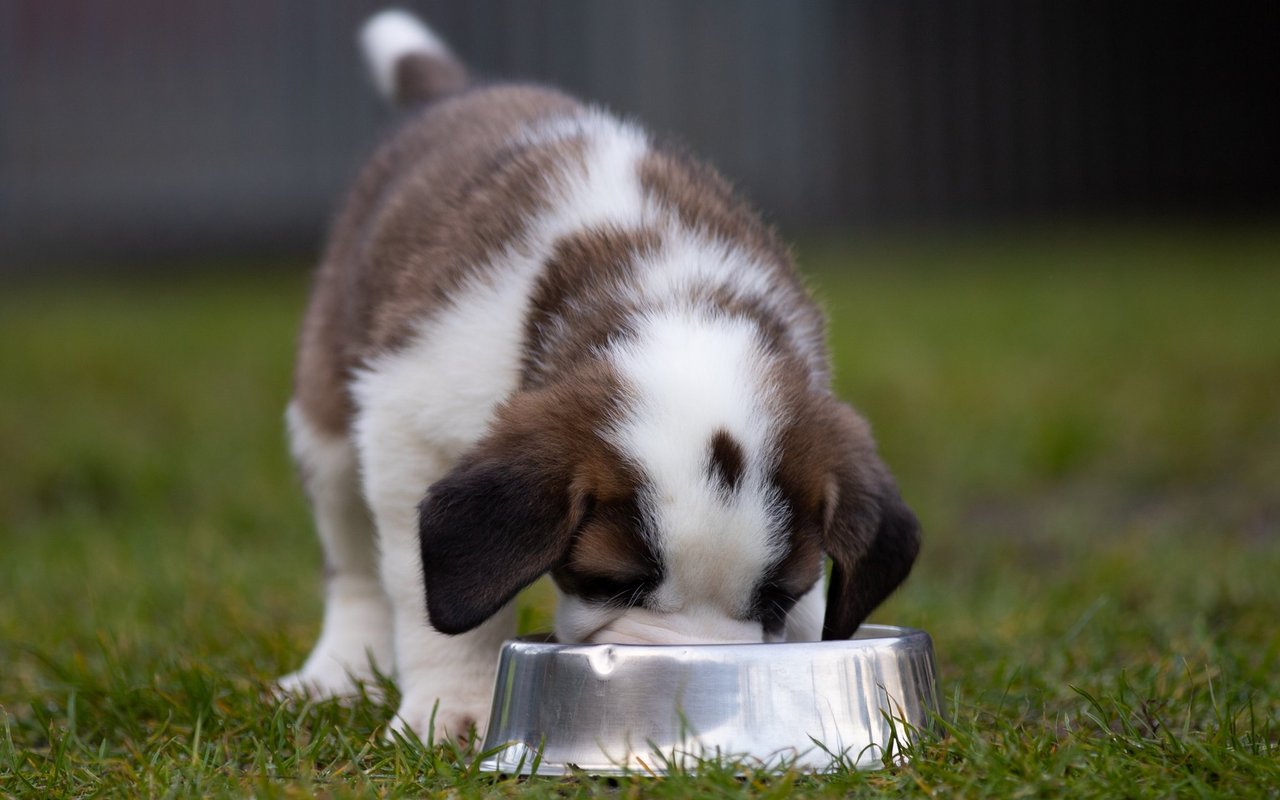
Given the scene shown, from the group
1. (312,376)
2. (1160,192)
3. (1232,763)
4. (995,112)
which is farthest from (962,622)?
(1160,192)

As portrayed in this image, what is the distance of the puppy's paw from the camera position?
10.6 feet

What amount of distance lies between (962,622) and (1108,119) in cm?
1165

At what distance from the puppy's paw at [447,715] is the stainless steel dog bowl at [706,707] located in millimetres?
315

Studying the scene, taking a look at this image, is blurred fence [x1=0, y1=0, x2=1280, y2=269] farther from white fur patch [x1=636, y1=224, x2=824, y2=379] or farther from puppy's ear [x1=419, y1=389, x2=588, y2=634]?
puppy's ear [x1=419, y1=389, x2=588, y2=634]

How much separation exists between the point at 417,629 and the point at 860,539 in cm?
93

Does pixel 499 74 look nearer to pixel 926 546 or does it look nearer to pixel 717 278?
pixel 926 546

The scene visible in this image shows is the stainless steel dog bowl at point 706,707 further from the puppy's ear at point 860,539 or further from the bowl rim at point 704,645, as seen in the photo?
the puppy's ear at point 860,539

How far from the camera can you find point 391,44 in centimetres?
524

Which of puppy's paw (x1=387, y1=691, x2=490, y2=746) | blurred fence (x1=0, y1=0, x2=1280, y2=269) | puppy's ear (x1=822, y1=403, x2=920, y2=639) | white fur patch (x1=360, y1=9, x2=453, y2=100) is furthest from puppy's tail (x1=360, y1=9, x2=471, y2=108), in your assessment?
blurred fence (x1=0, y1=0, x2=1280, y2=269)

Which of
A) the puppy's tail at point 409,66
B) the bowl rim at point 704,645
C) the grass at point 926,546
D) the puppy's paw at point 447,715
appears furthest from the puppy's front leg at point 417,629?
the puppy's tail at point 409,66

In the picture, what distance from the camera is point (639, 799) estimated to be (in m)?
2.59

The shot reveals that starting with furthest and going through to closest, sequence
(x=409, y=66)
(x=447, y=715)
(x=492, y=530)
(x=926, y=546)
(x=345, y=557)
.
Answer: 1. (x=926, y=546)
2. (x=409, y=66)
3. (x=345, y=557)
4. (x=447, y=715)
5. (x=492, y=530)

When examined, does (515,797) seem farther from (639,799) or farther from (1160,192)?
(1160,192)

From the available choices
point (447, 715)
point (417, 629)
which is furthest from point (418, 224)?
point (447, 715)
